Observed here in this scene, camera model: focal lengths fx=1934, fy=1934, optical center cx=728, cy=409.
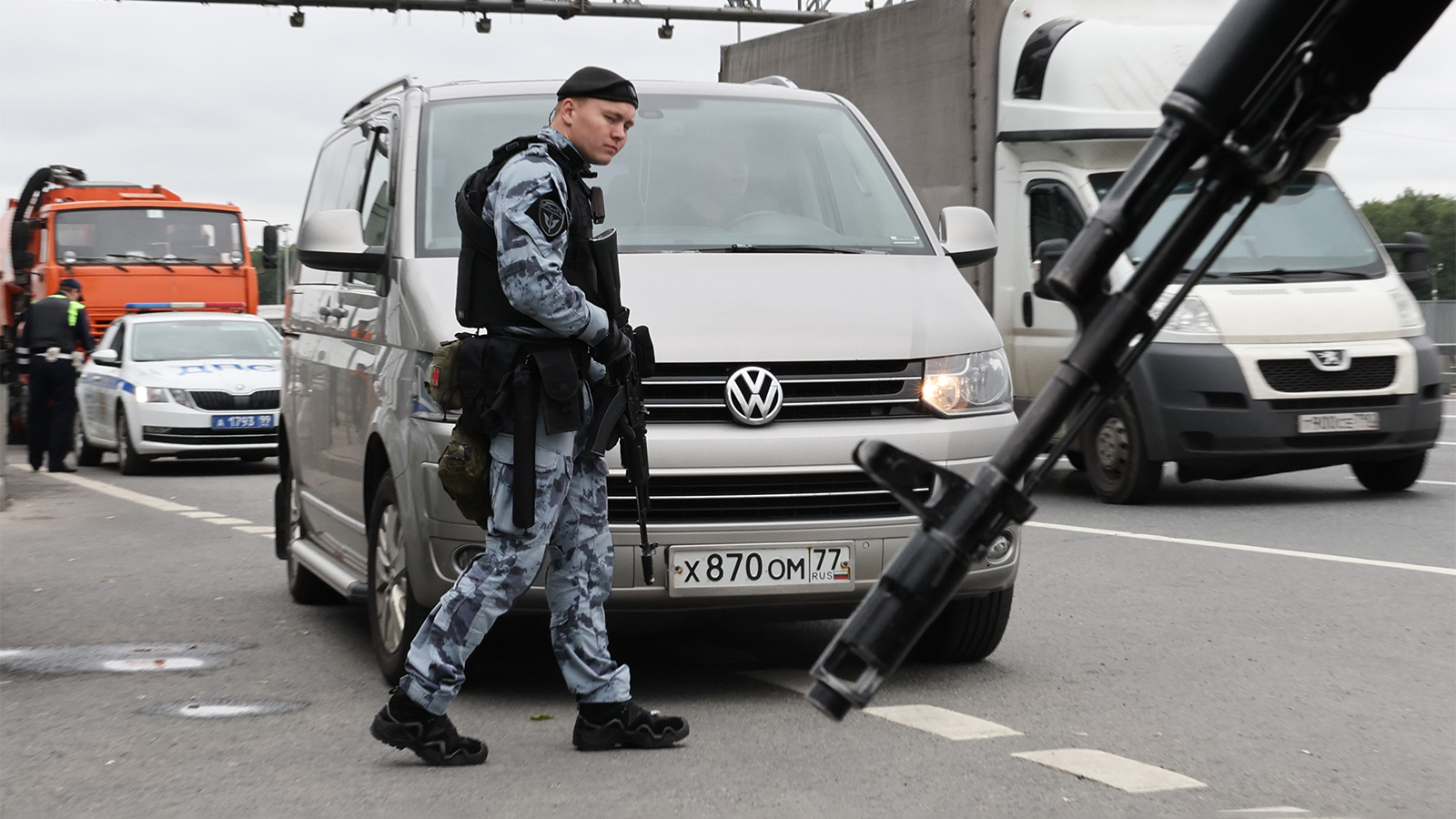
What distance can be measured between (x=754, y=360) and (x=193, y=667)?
2529 millimetres

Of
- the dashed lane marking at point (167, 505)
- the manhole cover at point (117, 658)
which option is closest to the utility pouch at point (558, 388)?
the manhole cover at point (117, 658)

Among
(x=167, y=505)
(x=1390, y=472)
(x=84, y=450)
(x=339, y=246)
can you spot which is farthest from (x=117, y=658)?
→ (x=84, y=450)

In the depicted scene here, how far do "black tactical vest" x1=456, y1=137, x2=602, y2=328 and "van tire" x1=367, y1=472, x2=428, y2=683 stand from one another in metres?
1.22

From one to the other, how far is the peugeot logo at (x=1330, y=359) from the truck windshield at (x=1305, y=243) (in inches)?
24.6

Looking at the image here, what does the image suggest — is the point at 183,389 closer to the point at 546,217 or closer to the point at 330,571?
the point at 330,571

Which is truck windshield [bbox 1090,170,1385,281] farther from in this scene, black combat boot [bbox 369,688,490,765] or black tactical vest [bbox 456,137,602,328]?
black combat boot [bbox 369,688,490,765]

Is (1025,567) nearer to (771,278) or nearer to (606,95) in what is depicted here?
(771,278)

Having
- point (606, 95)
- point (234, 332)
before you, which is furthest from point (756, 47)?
point (606, 95)

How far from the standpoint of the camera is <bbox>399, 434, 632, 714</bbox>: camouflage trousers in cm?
518

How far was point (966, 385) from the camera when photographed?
6348 mm

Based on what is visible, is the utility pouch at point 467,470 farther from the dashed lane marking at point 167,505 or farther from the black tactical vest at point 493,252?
the dashed lane marking at point 167,505

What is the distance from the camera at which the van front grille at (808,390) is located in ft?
19.7

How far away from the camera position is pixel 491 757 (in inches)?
212

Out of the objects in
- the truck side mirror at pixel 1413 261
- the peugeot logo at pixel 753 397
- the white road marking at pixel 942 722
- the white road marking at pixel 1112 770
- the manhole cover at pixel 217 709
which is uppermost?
the truck side mirror at pixel 1413 261
